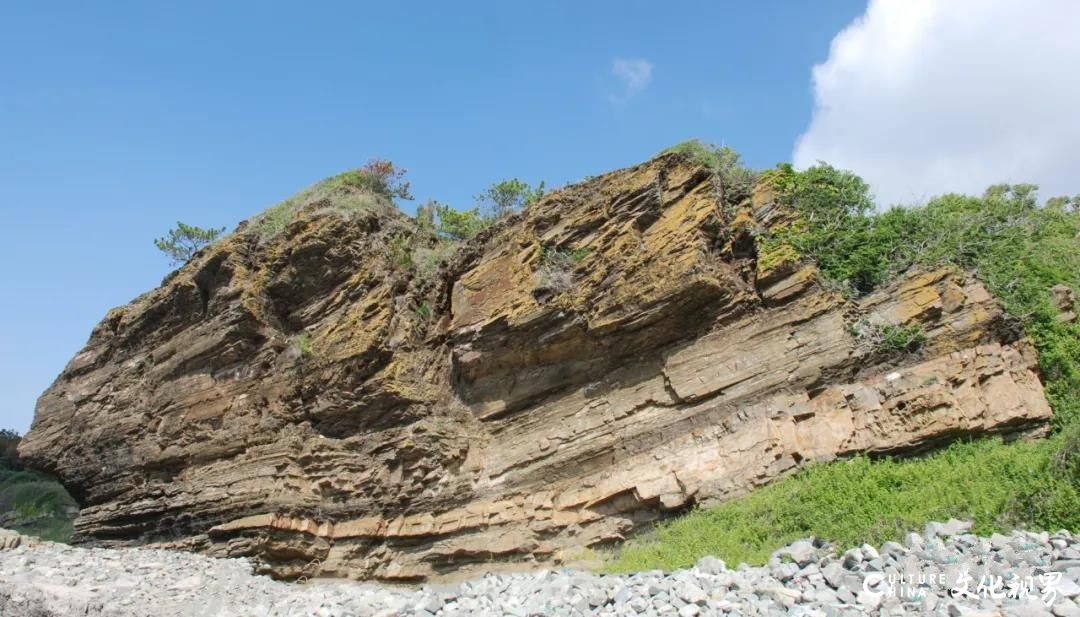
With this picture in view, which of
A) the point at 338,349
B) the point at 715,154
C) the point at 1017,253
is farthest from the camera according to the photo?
the point at 338,349

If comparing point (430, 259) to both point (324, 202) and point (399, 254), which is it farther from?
point (324, 202)

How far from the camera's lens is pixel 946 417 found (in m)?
10.1

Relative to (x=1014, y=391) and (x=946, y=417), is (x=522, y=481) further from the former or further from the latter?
(x=1014, y=391)

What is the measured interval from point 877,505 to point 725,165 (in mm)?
7446

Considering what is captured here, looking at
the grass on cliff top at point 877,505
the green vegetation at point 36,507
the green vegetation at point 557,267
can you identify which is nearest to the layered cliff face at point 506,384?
the green vegetation at point 557,267

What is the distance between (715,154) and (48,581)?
46.3 feet

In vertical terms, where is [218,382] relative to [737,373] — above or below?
above

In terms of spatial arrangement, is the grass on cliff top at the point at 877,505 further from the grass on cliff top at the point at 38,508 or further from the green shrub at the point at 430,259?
the grass on cliff top at the point at 38,508

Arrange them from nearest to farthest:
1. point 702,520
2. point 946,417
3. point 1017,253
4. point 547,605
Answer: point 547,605, point 946,417, point 702,520, point 1017,253

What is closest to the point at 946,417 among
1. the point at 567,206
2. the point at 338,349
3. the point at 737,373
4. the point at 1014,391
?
the point at 1014,391

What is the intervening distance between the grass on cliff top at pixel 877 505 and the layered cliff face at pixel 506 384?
0.43 metres

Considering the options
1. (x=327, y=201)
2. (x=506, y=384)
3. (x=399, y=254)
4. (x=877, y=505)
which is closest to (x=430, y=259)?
(x=399, y=254)

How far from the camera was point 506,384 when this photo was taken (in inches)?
579

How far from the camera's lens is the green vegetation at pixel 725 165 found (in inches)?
563
